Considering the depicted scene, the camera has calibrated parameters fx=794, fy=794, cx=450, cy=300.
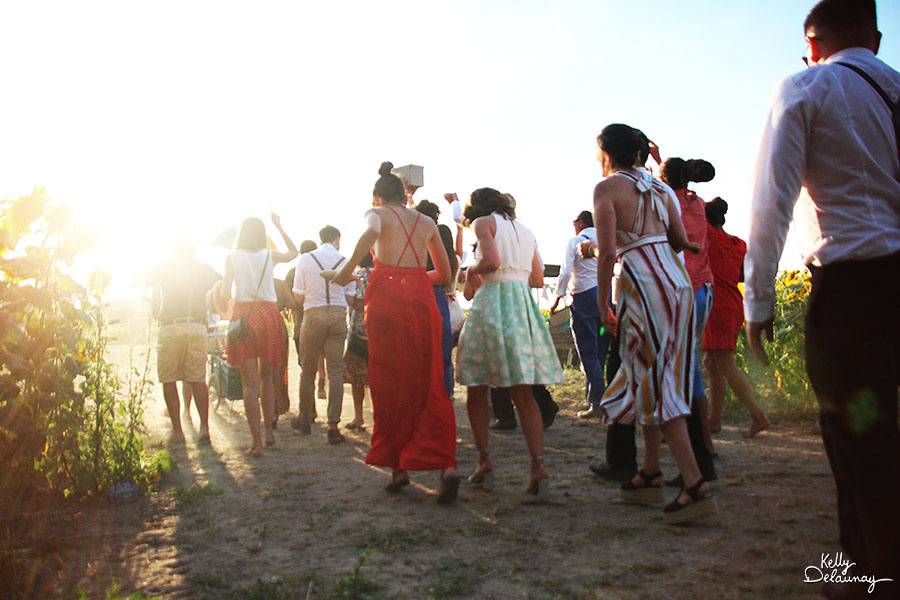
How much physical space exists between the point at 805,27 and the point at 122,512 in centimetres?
468

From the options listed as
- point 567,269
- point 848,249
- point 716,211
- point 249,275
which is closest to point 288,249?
point 249,275

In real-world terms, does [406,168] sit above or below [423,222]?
above

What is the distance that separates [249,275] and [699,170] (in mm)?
3974

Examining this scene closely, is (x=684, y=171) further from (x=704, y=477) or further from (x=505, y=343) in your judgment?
(x=704, y=477)

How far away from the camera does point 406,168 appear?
23.9ft

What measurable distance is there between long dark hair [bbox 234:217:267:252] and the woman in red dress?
404cm

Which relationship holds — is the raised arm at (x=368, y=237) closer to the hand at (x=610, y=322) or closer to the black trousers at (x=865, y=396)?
the hand at (x=610, y=322)

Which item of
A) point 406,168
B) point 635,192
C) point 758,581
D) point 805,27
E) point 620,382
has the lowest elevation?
point 758,581

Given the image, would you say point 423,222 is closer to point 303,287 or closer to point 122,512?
point 122,512

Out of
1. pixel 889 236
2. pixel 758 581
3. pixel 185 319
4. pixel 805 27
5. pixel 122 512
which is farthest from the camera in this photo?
pixel 185 319

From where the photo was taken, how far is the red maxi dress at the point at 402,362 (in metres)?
5.32

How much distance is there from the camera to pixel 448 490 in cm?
508

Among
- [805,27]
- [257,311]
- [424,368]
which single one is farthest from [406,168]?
[805,27]
